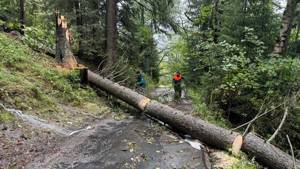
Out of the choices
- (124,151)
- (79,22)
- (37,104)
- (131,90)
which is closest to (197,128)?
(124,151)

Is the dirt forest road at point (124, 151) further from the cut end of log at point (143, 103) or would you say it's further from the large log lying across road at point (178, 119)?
the cut end of log at point (143, 103)

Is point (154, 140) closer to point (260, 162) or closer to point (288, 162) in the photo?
point (260, 162)

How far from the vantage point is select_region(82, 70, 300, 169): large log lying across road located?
6.35m

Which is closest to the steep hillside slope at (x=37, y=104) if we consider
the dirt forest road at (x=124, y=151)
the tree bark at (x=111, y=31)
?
the dirt forest road at (x=124, y=151)

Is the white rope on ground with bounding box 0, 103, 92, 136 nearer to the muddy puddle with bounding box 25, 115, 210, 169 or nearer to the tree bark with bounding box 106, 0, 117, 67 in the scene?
the muddy puddle with bounding box 25, 115, 210, 169

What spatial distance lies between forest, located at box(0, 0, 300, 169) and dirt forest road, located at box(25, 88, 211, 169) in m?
0.05

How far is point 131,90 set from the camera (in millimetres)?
10594

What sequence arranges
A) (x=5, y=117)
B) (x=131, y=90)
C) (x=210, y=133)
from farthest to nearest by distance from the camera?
1. (x=131, y=90)
2. (x=210, y=133)
3. (x=5, y=117)

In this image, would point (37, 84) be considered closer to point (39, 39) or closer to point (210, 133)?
point (210, 133)

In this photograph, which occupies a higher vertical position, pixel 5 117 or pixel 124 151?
pixel 5 117

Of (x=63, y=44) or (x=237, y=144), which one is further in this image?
(x=63, y=44)

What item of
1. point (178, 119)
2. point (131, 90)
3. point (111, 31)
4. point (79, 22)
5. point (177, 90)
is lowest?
point (177, 90)

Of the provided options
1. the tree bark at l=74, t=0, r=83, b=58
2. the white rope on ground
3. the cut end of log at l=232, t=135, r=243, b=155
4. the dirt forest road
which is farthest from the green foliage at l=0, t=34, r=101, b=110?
the cut end of log at l=232, t=135, r=243, b=155

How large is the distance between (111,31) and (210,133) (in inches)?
309
